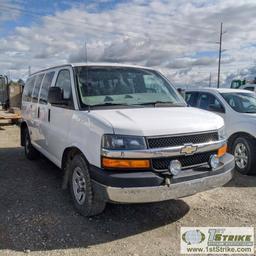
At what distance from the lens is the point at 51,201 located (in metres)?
4.67

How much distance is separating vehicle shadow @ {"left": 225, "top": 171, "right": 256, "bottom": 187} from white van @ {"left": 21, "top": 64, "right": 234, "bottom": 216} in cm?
157

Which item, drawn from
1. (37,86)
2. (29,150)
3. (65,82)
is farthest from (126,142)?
(29,150)

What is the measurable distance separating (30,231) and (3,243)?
1.13ft

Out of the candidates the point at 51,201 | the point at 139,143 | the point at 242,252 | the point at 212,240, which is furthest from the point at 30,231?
the point at 242,252

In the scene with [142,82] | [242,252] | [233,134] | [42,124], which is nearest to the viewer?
[242,252]

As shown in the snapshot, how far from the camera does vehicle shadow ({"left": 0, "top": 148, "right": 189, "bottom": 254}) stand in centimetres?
353

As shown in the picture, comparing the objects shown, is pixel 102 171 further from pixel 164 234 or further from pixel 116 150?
pixel 164 234

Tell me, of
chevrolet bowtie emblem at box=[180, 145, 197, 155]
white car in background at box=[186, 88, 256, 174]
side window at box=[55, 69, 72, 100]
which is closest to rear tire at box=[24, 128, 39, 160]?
side window at box=[55, 69, 72, 100]

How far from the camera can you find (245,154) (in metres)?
6.21

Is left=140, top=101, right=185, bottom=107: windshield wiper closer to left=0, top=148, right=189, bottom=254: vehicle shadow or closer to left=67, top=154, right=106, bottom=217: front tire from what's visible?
left=67, top=154, right=106, bottom=217: front tire

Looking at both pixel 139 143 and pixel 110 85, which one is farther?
pixel 110 85

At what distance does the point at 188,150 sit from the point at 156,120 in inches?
20.1

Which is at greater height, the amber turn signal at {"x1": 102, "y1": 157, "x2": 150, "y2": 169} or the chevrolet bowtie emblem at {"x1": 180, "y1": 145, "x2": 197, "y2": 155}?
the chevrolet bowtie emblem at {"x1": 180, "y1": 145, "x2": 197, "y2": 155}

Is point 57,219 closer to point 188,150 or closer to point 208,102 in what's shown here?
point 188,150
